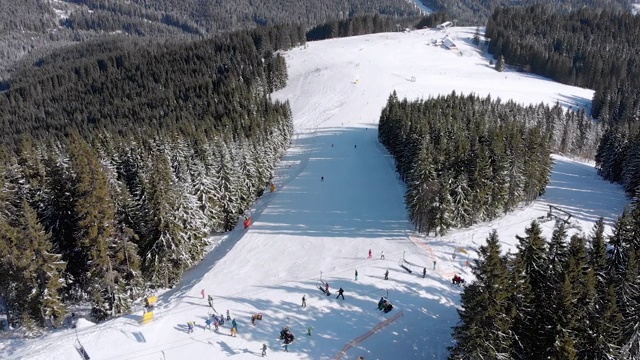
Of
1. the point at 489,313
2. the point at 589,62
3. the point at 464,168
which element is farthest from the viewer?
the point at 589,62

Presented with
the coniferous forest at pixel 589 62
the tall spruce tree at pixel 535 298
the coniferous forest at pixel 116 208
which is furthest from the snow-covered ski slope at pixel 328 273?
the coniferous forest at pixel 589 62

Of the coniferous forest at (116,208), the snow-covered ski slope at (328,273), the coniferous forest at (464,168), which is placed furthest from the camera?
the coniferous forest at (464,168)

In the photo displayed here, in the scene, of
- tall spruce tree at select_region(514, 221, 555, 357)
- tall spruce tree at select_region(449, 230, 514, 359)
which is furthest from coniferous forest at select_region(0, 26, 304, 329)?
tall spruce tree at select_region(514, 221, 555, 357)

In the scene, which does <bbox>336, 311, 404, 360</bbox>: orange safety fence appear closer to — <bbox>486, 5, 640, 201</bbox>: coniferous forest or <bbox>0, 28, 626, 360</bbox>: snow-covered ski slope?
<bbox>0, 28, 626, 360</bbox>: snow-covered ski slope

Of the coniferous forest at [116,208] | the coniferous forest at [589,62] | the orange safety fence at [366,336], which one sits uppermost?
the coniferous forest at [589,62]

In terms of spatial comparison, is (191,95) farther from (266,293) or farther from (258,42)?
(266,293)

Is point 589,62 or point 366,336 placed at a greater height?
point 589,62

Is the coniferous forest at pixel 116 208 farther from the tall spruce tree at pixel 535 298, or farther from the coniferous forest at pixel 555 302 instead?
the tall spruce tree at pixel 535 298

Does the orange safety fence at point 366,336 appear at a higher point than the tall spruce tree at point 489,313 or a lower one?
lower

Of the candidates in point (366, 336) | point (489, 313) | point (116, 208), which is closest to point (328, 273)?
point (366, 336)

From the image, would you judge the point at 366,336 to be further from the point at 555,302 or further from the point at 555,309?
the point at 555,302
